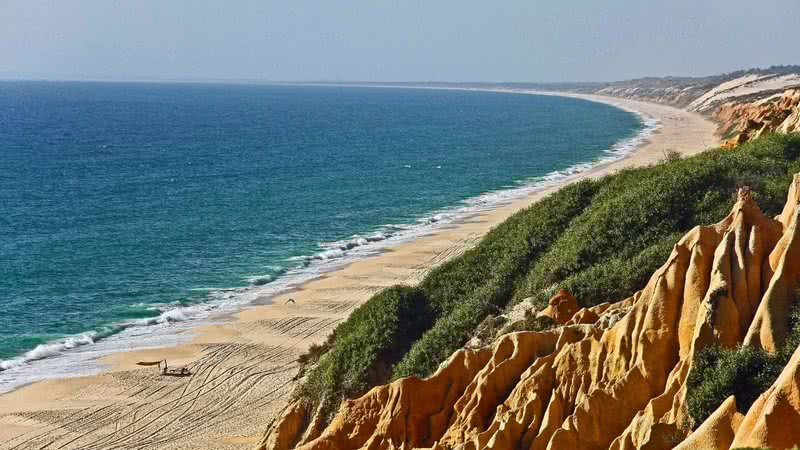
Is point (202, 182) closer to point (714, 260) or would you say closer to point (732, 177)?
point (732, 177)

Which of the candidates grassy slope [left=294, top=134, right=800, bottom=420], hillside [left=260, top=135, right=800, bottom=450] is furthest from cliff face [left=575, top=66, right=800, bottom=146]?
hillside [left=260, top=135, right=800, bottom=450]

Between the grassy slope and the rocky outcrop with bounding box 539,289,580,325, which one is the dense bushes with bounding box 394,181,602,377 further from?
the rocky outcrop with bounding box 539,289,580,325

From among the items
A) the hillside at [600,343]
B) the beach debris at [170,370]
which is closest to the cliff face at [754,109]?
the hillside at [600,343]

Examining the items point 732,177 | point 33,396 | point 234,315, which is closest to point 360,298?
point 234,315

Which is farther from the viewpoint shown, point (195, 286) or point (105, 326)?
point (195, 286)

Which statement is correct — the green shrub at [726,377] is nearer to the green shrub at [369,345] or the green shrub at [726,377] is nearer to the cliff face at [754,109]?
the green shrub at [369,345]

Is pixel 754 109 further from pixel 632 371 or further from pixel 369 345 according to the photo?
pixel 632 371
